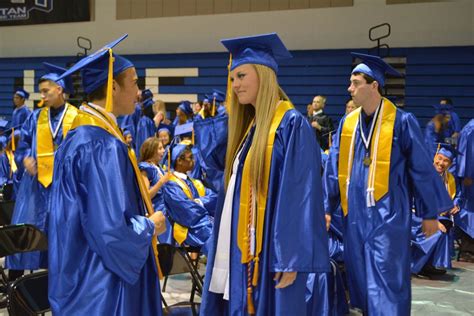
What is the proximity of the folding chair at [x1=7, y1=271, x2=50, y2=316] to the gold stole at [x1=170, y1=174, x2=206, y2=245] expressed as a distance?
6.42ft

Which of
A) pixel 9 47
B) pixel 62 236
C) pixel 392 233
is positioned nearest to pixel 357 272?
pixel 392 233

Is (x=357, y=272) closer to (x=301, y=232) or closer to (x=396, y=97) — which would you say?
(x=301, y=232)

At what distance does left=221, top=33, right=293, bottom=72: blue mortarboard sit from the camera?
2.58 metres

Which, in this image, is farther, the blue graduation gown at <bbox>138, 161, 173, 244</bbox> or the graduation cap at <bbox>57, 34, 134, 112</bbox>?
the blue graduation gown at <bbox>138, 161, 173, 244</bbox>

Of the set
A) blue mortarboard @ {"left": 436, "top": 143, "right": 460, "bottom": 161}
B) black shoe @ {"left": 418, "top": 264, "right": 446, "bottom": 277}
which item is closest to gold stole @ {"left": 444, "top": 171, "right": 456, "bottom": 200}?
blue mortarboard @ {"left": 436, "top": 143, "right": 460, "bottom": 161}

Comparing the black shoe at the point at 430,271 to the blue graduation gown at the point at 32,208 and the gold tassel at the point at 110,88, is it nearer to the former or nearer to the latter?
the blue graduation gown at the point at 32,208

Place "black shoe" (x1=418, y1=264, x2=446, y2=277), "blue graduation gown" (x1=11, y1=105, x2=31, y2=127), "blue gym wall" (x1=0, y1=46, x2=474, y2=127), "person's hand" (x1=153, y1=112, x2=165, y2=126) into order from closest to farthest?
"black shoe" (x1=418, y1=264, x2=446, y2=277) < "blue graduation gown" (x1=11, y1=105, x2=31, y2=127) < "person's hand" (x1=153, y1=112, x2=165, y2=126) < "blue gym wall" (x1=0, y1=46, x2=474, y2=127)

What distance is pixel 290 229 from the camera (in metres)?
2.44

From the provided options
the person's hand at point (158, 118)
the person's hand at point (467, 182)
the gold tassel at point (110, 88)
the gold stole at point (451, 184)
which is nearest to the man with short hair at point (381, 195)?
the gold tassel at point (110, 88)

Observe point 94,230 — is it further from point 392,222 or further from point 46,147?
point 46,147

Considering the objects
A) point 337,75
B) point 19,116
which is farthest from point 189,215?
point 337,75

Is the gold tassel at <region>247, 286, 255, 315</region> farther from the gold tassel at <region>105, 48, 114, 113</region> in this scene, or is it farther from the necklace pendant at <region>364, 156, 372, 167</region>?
the necklace pendant at <region>364, 156, 372, 167</region>

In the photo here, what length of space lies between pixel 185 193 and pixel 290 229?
2.39 m

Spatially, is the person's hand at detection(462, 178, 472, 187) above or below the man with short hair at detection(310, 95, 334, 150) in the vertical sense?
below
